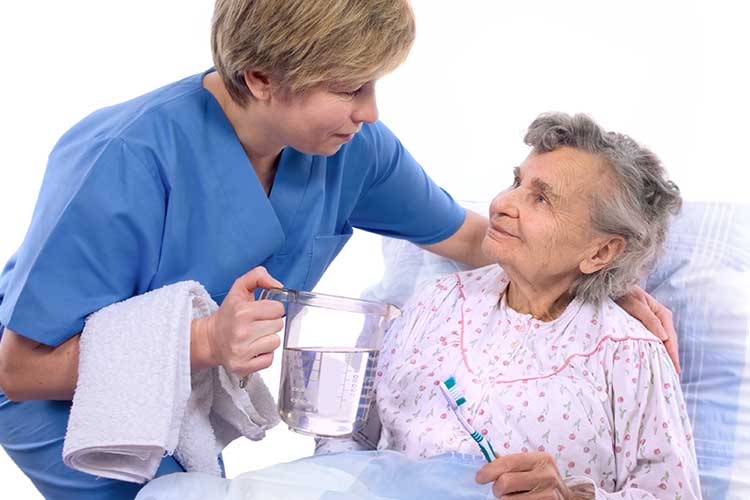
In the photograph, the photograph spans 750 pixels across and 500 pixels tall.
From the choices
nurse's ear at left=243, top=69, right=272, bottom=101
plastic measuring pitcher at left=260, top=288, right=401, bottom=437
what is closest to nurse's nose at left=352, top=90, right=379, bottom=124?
nurse's ear at left=243, top=69, right=272, bottom=101

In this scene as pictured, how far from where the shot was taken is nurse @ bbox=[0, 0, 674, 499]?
4.52 ft

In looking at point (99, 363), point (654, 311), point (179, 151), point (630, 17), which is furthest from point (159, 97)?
point (630, 17)

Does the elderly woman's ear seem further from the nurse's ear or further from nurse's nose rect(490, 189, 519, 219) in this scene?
the nurse's ear

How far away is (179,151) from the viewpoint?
1511 mm

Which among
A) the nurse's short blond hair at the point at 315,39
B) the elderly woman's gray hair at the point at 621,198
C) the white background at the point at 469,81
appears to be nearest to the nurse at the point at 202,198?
the nurse's short blond hair at the point at 315,39

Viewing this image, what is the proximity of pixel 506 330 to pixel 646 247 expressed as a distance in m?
0.29

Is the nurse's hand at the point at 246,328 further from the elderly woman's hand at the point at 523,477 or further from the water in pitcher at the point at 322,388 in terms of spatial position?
the elderly woman's hand at the point at 523,477

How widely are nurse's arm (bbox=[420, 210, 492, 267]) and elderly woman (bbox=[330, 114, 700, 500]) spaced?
0.20 m

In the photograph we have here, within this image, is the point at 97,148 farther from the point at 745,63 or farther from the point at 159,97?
the point at 745,63

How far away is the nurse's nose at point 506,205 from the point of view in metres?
1.70

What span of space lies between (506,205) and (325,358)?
1.54 ft

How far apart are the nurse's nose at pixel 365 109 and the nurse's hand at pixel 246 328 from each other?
0.30 meters

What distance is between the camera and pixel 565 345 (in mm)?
1676

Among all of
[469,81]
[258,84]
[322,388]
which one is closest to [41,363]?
[322,388]
